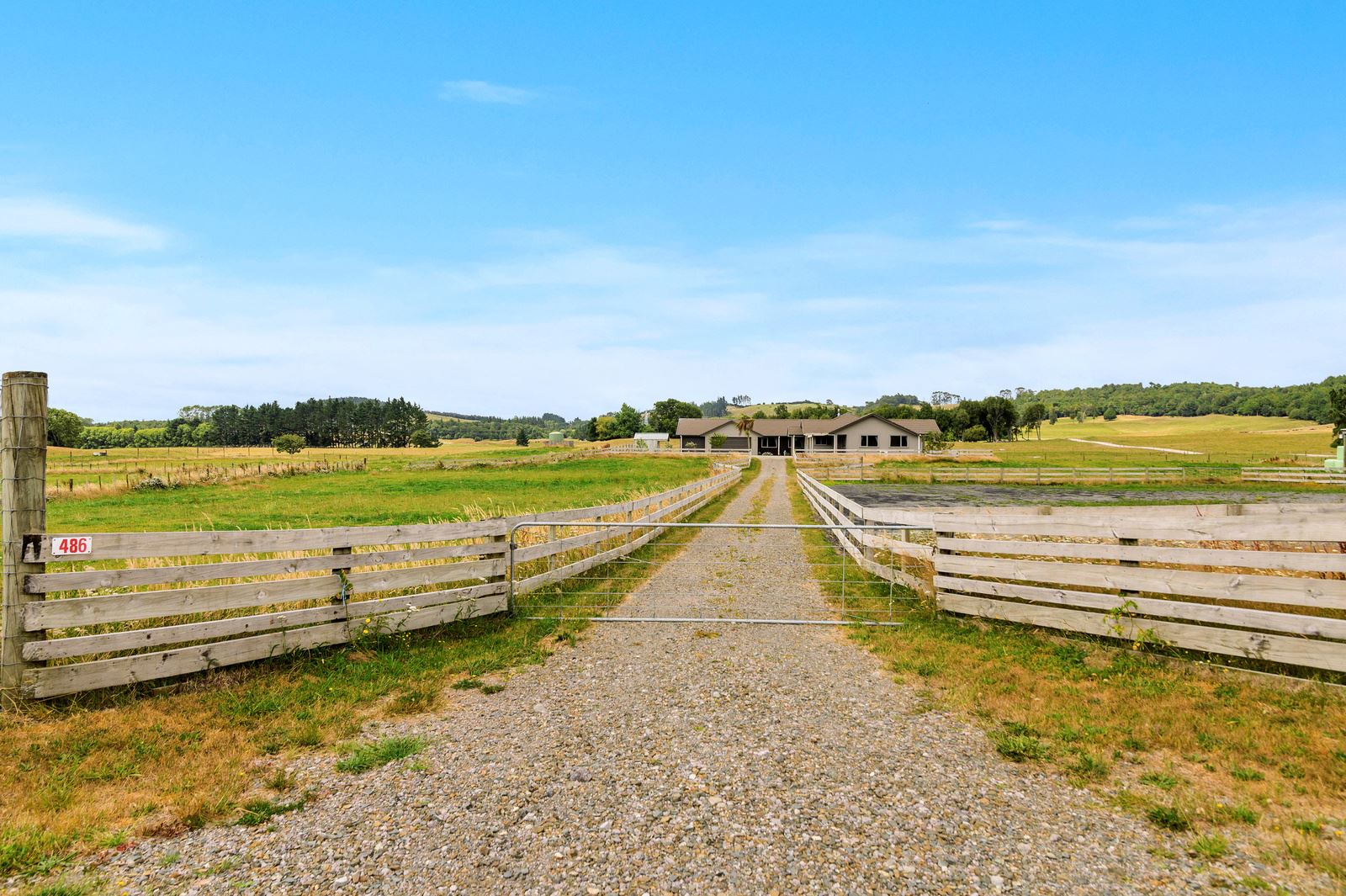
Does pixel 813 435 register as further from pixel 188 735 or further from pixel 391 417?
pixel 391 417

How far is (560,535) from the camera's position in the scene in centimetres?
1407

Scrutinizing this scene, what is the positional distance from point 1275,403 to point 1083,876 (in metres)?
208

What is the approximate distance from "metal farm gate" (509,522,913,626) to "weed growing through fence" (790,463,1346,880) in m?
2.15

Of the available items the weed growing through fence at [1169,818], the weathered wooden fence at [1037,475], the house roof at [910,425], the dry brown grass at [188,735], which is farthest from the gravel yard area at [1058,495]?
the house roof at [910,425]

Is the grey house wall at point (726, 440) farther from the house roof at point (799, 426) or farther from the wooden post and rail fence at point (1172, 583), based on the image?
the wooden post and rail fence at point (1172, 583)

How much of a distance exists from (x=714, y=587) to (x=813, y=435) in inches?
2856

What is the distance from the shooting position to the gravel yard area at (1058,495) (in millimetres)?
28141

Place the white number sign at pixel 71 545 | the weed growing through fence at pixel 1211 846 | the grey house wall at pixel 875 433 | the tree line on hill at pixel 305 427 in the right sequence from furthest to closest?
the tree line on hill at pixel 305 427, the grey house wall at pixel 875 433, the white number sign at pixel 71 545, the weed growing through fence at pixel 1211 846

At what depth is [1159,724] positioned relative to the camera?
18.4 feet

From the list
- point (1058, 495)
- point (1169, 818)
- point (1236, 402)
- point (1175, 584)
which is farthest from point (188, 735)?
point (1236, 402)

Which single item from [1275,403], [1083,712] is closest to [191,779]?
[1083,712]

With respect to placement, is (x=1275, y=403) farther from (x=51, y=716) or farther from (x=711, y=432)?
(x=51, y=716)

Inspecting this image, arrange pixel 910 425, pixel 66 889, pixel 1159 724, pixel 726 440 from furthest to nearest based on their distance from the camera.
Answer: pixel 726 440, pixel 910 425, pixel 1159 724, pixel 66 889

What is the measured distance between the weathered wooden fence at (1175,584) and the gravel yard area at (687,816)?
9.29 ft
